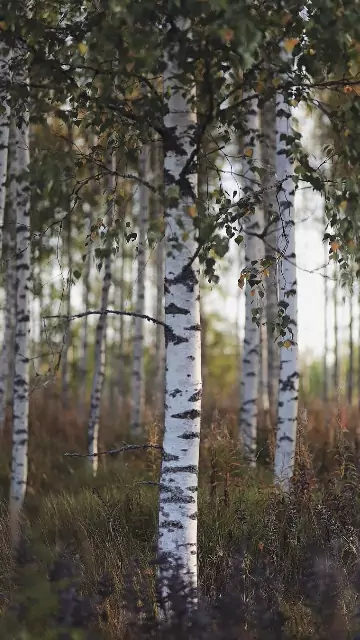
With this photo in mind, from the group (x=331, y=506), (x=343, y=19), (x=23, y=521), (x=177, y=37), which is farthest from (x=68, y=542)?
(x=343, y=19)

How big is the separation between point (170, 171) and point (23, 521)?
12.2 feet

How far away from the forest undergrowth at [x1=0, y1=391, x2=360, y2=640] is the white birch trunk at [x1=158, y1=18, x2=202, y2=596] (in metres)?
0.26

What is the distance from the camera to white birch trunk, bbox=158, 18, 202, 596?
4355mm

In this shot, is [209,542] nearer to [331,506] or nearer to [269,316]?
[331,506]

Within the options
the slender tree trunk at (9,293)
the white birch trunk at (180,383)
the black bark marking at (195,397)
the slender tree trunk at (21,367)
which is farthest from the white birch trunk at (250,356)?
the black bark marking at (195,397)

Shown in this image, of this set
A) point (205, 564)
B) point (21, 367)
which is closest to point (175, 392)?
point (205, 564)

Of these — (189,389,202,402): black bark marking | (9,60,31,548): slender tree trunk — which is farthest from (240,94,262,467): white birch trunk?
(189,389,202,402): black bark marking

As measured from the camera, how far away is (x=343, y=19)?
11.5 feet

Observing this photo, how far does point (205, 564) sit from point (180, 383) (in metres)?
1.64

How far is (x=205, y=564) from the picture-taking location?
203 inches

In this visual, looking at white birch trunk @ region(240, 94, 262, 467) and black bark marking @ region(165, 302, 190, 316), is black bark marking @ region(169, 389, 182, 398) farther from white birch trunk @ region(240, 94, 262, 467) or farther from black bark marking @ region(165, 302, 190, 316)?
white birch trunk @ region(240, 94, 262, 467)

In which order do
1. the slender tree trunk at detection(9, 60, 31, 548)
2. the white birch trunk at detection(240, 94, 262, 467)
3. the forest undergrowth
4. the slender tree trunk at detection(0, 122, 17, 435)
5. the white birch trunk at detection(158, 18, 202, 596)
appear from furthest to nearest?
the slender tree trunk at detection(0, 122, 17, 435)
the white birch trunk at detection(240, 94, 262, 467)
the slender tree trunk at detection(9, 60, 31, 548)
the white birch trunk at detection(158, 18, 202, 596)
the forest undergrowth

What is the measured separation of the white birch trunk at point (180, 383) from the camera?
171 inches

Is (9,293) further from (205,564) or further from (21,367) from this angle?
A: (205,564)
